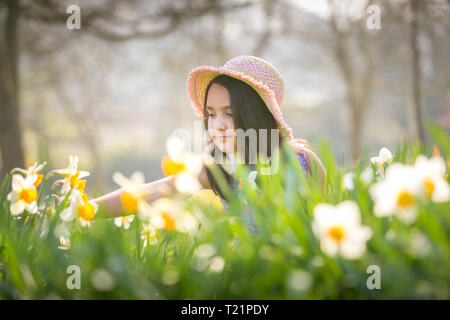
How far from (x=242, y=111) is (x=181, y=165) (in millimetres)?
1129

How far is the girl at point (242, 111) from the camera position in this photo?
188cm

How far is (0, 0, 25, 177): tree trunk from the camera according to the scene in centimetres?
484

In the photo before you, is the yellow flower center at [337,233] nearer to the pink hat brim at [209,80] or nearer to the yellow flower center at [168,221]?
the yellow flower center at [168,221]

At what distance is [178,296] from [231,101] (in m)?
1.25

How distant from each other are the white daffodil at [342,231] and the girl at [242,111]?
1.07 m

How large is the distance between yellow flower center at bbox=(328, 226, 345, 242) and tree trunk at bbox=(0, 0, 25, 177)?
478cm

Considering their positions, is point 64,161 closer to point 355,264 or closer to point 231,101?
point 231,101

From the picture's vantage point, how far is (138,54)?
15.0 metres

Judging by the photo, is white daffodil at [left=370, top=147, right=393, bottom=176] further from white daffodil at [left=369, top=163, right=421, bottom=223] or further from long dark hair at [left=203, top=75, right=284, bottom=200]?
white daffodil at [left=369, top=163, right=421, bottom=223]

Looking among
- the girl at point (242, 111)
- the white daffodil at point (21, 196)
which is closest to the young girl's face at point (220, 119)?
the girl at point (242, 111)

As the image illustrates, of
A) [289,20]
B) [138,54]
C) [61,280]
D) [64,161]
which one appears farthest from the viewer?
[64,161]

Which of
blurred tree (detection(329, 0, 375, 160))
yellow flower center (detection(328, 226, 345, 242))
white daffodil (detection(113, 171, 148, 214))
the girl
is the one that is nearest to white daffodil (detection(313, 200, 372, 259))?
yellow flower center (detection(328, 226, 345, 242))

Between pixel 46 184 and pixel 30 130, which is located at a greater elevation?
pixel 30 130

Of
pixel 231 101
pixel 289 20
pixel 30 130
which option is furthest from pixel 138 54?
pixel 231 101
